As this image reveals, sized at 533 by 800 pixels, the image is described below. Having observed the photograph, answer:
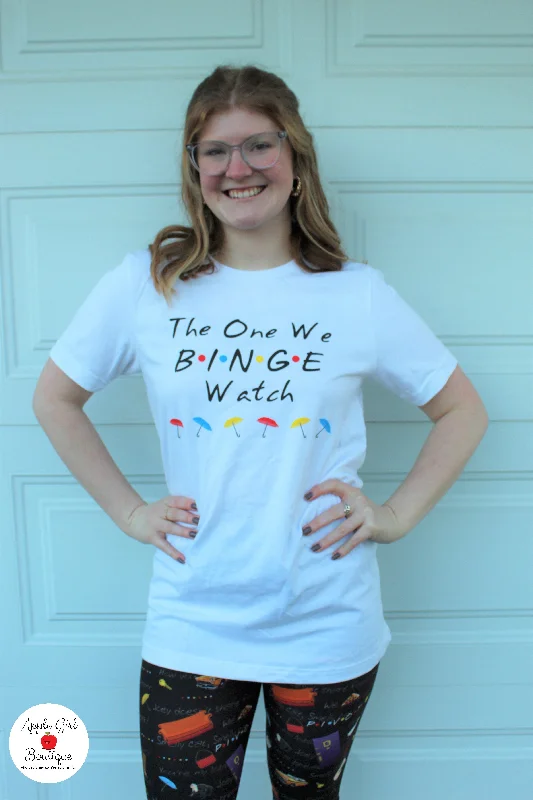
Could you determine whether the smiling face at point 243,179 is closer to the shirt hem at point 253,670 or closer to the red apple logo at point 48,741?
the shirt hem at point 253,670

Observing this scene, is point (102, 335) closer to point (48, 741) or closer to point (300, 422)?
point (300, 422)

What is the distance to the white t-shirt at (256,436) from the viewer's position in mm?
1241

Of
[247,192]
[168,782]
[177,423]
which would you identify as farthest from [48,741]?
[247,192]

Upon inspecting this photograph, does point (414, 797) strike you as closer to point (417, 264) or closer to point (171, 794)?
point (171, 794)

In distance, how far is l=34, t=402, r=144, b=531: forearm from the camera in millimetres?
1421

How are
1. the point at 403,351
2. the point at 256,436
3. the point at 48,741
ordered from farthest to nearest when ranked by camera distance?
the point at 48,741 < the point at 403,351 < the point at 256,436

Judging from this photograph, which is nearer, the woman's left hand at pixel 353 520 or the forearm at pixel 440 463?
the woman's left hand at pixel 353 520

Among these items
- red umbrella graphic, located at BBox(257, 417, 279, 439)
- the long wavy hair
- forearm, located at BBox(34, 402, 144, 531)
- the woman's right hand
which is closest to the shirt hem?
the woman's right hand

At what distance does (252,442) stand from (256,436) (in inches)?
0.5

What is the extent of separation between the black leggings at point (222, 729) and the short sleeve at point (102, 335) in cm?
60

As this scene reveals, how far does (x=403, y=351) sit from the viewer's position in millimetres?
1351

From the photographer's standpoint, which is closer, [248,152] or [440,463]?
[248,152]

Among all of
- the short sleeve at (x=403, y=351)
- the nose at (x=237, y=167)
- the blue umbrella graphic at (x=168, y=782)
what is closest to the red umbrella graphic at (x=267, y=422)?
the short sleeve at (x=403, y=351)

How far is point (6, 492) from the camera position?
1.77 m
